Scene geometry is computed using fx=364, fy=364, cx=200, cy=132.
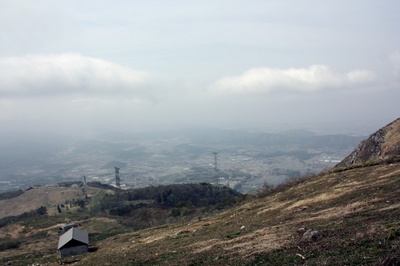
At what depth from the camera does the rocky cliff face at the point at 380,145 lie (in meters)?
47.9

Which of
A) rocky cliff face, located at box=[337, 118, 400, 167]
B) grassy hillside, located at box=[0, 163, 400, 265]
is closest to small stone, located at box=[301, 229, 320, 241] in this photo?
grassy hillside, located at box=[0, 163, 400, 265]

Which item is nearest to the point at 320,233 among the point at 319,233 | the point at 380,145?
the point at 319,233

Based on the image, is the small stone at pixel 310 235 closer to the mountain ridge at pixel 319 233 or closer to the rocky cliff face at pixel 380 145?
the mountain ridge at pixel 319 233

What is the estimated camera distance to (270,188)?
171ft

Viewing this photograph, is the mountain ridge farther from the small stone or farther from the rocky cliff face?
the rocky cliff face

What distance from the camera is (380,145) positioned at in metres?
→ 51.7

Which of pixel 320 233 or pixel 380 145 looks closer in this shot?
pixel 320 233

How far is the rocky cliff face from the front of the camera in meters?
47.9

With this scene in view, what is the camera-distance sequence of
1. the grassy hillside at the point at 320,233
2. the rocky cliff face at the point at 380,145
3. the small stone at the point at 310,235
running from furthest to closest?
the rocky cliff face at the point at 380,145 → the small stone at the point at 310,235 → the grassy hillside at the point at 320,233

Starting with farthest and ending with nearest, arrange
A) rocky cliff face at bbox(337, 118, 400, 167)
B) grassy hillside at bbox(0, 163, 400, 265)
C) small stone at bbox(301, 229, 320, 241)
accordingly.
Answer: rocky cliff face at bbox(337, 118, 400, 167)
small stone at bbox(301, 229, 320, 241)
grassy hillside at bbox(0, 163, 400, 265)

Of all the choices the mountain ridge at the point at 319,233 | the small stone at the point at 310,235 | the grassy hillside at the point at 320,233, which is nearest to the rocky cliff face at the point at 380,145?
the mountain ridge at the point at 319,233

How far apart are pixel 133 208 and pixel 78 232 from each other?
4989 cm

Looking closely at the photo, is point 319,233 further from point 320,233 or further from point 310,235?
point 310,235

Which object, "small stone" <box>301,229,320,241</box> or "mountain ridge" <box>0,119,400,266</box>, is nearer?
"mountain ridge" <box>0,119,400,266</box>
